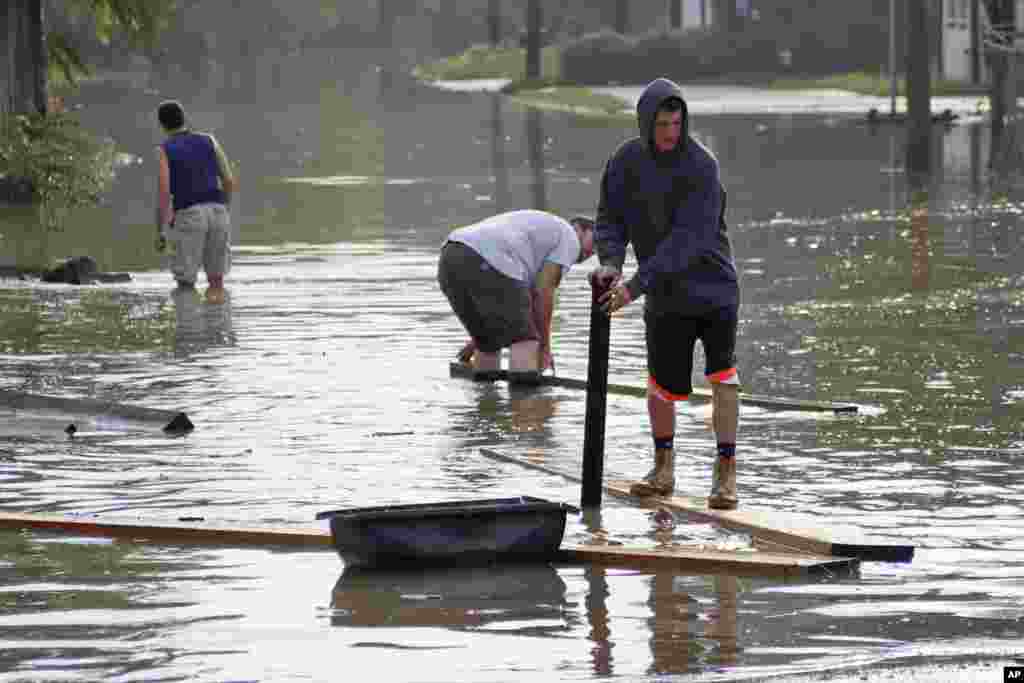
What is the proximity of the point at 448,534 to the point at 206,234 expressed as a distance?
1114cm

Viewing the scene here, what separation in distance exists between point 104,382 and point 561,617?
274 inches

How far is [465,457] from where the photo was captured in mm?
11906

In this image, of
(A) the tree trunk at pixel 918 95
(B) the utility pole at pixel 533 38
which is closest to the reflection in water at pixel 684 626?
(A) the tree trunk at pixel 918 95

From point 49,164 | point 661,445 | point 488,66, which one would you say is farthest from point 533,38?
point 661,445

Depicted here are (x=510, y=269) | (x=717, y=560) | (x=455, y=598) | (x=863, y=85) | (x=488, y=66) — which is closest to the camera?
(x=455, y=598)

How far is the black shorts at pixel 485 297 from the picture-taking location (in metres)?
13.8

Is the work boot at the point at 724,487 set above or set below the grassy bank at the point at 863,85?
above

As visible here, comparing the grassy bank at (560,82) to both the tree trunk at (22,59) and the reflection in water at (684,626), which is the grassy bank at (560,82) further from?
the reflection in water at (684,626)

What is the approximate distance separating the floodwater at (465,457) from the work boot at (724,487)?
0.19 meters

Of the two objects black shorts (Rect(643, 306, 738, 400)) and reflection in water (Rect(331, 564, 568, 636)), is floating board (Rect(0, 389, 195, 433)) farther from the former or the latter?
reflection in water (Rect(331, 564, 568, 636))

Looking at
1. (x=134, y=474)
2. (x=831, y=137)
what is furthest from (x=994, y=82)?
(x=134, y=474)

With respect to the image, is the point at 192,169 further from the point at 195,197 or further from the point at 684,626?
the point at 684,626

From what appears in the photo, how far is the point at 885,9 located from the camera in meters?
73.6

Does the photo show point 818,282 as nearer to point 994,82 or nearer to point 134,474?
point 134,474
